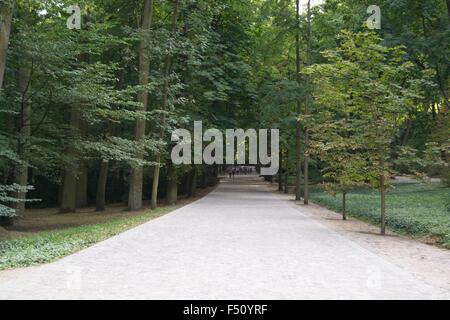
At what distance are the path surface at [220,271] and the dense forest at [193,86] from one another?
Result: 3.70 meters

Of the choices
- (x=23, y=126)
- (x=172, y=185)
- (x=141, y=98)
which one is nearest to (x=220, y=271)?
(x=23, y=126)

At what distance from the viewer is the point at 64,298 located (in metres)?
5.97

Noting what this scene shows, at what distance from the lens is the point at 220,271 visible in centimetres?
779

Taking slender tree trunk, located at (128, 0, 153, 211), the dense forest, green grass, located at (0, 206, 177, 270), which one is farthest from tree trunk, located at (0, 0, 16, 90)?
slender tree trunk, located at (128, 0, 153, 211)

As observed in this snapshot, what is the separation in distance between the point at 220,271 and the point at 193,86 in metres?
19.6

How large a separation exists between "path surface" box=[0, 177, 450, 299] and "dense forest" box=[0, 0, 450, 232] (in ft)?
12.1

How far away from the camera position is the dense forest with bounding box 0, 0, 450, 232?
14.3 metres

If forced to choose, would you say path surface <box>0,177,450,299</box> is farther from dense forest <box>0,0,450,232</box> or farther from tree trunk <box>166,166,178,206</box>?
tree trunk <box>166,166,178,206</box>

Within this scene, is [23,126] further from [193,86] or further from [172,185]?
[193,86]

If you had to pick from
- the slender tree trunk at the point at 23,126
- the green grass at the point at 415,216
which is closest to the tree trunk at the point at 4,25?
the slender tree trunk at the point at 23,126

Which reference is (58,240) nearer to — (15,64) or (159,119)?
(15,64)
